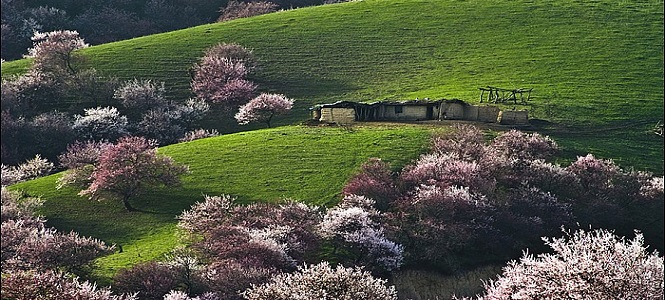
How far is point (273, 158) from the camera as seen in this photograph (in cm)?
6706

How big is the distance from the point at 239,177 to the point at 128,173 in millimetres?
9423

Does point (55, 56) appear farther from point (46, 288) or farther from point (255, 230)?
point (46, 288)

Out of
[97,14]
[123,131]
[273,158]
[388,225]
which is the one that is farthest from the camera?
[97,14]

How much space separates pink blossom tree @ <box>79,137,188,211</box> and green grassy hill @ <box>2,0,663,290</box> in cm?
124

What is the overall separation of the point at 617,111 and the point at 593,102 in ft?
9.54

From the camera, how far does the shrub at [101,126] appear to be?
3285 inches

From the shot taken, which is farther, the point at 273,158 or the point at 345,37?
the point at 345,37

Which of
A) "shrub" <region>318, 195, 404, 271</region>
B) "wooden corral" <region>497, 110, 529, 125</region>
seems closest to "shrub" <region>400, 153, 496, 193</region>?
"shrub" <region>318, 195, 404, 271</region>

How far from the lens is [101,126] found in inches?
3300

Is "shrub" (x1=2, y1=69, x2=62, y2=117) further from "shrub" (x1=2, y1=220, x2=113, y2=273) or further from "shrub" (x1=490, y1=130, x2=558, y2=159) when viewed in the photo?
"shrub" (x1=490, y1=130, x2=558, y2=159)

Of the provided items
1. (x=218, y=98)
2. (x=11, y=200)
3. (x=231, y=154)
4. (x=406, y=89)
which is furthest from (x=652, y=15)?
(x=11, y=200)

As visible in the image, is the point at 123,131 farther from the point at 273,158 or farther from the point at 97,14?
the point at 97,14

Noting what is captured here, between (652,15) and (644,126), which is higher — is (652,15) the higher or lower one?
the higher one

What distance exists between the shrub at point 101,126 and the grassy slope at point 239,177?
14.4 meters
